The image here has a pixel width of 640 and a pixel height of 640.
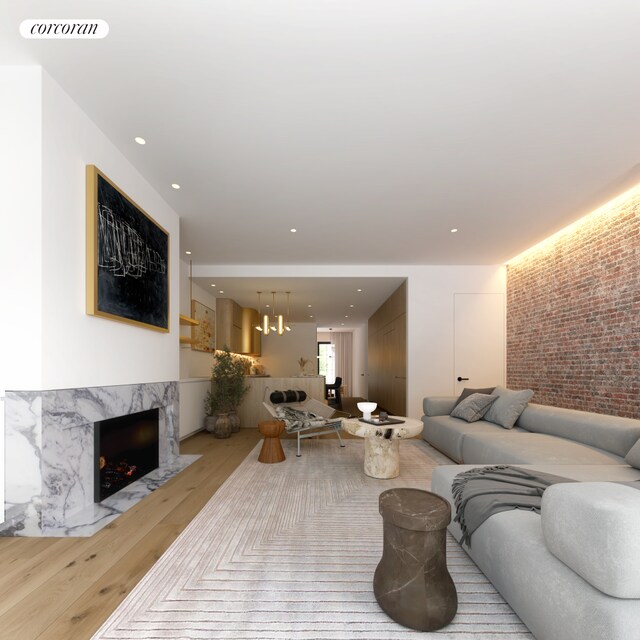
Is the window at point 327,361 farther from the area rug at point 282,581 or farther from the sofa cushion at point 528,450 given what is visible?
the area rug at point 282,581

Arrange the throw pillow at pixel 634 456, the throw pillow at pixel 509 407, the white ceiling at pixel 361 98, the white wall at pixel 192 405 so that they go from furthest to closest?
1. the white wall at pixel 192 405
2. the throw pillow at pixel 509 407
3. the throw pillow at pixel 634 456
4. the white ceiling at pixel 361 98

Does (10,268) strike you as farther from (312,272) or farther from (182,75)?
(312,272)

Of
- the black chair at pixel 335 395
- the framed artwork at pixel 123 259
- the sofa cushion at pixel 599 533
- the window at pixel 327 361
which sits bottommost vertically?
the black chair at pixel 335 395

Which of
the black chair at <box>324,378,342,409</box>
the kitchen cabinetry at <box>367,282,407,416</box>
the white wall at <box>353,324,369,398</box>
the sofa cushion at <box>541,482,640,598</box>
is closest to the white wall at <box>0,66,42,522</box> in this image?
the sofa cushion at <box>541,482,640,598</box>

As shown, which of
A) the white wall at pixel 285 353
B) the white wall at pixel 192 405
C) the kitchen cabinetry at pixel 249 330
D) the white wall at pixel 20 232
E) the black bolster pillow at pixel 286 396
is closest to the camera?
the white wall at pixel 20 232

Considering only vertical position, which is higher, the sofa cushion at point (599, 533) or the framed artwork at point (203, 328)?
the framed artwork at point (203, 328)

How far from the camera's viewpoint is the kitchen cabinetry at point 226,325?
837 centimetres

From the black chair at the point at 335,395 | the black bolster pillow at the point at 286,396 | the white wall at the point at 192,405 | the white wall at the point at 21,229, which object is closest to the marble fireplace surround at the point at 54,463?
the white wall at the point at 21,229

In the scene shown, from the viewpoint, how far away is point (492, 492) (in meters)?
2.08

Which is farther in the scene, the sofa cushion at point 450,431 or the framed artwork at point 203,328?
the framed artwork at point 203,328

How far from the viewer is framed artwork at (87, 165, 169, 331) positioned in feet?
9.22

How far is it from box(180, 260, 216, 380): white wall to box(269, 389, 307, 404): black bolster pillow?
165cm

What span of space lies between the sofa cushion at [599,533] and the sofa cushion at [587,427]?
6.89 ft

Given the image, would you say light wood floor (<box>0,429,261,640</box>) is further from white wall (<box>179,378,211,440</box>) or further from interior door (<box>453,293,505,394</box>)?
interior door (<box>453,293,505,394</box>)
